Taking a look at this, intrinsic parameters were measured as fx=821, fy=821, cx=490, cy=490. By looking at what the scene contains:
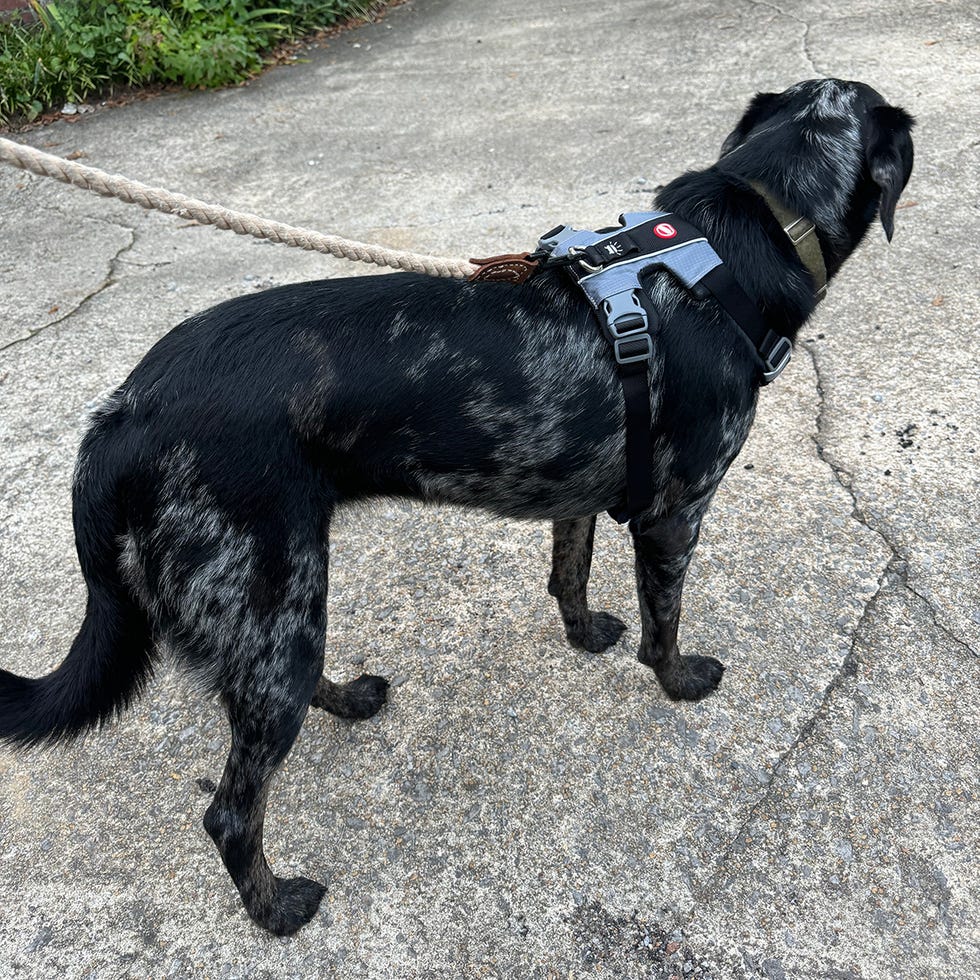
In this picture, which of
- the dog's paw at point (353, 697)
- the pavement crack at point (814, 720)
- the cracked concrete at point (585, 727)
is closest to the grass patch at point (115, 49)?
the cracked concrete at point (585, 727)

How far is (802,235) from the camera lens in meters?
2.25

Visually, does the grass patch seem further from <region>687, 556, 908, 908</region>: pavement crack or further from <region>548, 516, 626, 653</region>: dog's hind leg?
<region>687, 556, 908, 908</region>: pavement crack

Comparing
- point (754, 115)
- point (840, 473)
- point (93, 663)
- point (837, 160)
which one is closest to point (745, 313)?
point (837, 160)

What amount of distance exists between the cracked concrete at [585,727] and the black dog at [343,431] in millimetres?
251

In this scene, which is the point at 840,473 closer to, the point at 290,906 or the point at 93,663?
the point at 290,906

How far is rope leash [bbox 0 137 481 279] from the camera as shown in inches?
84.0

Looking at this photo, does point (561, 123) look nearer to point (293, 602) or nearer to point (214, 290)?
point (214, 290)

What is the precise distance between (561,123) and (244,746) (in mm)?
5550

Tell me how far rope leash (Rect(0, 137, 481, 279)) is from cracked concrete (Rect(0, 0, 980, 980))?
83cm

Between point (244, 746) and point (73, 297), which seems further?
point (73, 297)

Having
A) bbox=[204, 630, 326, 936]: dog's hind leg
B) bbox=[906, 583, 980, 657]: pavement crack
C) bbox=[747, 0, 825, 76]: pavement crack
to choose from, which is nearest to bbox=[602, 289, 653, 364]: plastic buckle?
bbox=[204, 630, 326, 936]: dog's hind leg

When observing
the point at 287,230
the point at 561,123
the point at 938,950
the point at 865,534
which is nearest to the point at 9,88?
the point at 561,123

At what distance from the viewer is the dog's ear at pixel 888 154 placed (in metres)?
2.24

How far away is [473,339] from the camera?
2.04 meters
